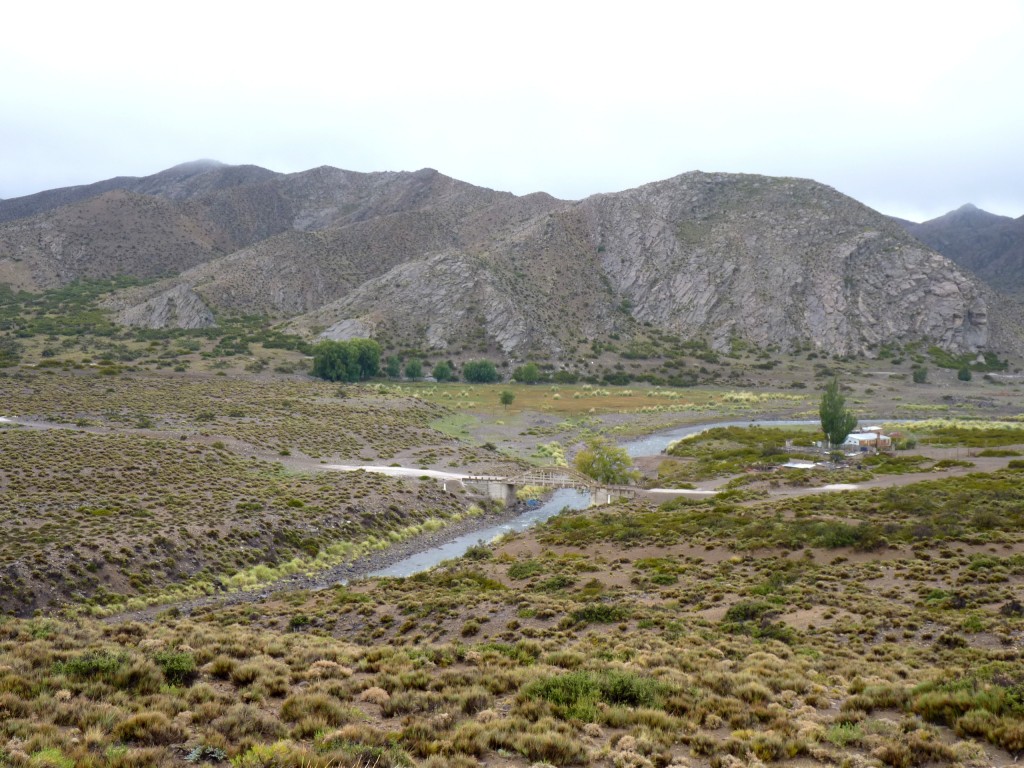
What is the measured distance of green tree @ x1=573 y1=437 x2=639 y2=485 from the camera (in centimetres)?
5572

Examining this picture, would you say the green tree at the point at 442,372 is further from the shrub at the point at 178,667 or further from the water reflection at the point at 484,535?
the shrub at the point at 178,667

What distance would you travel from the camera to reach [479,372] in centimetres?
12719

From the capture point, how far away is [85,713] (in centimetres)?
1039

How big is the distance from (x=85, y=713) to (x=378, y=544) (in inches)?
1181

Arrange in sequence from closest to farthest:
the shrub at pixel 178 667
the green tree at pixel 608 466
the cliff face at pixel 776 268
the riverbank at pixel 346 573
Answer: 1. the shrub at pixel 178 667
2. the riverbank at pixel 346 573
3. the green tree at pixel 608 466
4. the cliff face at pixel 776 268

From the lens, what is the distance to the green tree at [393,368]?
12638 centimetres

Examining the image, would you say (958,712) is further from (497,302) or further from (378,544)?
(497,302)

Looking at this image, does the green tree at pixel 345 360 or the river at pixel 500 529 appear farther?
the green tree at pixel 345 360

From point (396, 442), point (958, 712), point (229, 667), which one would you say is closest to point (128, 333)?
point (396, 442)

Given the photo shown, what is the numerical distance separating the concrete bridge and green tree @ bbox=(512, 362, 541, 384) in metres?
72.3

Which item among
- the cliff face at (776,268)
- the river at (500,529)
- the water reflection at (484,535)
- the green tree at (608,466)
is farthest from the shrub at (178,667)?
the cliff face at (776,268)

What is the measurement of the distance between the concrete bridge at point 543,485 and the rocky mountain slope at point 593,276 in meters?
86.6

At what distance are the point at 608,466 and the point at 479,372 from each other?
72896mm

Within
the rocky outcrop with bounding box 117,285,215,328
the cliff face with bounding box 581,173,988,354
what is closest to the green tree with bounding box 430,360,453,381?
the rocky outcrop with bounding box 117,285,215,328
